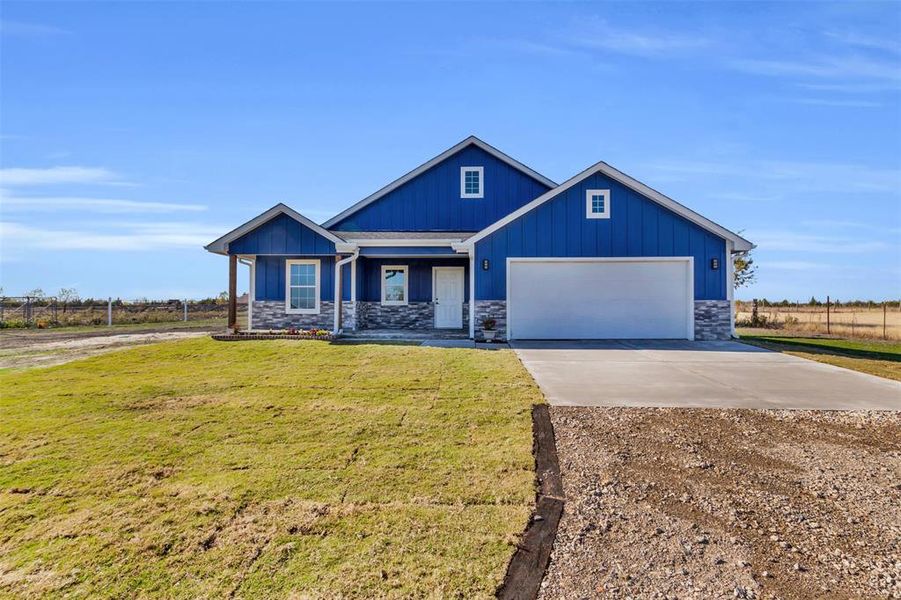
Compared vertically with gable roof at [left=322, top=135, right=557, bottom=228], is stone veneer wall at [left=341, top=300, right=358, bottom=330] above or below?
below

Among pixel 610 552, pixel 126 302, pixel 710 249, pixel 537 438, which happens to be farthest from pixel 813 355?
pixel 126 302

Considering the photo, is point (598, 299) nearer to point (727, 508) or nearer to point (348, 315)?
point (348, 315)

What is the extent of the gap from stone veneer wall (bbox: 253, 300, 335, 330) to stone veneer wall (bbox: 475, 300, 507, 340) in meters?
4.80

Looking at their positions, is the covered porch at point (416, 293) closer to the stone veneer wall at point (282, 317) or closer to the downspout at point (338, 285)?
the stone veneer wall at point (282, 317)

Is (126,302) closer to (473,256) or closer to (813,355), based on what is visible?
(473,256)

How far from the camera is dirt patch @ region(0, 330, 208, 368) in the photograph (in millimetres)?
10420

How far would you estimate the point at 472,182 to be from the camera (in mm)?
18062

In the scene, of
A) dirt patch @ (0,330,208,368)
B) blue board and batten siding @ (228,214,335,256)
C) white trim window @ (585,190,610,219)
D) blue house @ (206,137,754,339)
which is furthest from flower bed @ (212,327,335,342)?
white trim window @ (585,190,610,219)

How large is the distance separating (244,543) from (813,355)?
1302 cm

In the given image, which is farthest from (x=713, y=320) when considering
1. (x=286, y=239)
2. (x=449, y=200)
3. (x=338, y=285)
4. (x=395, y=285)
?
(x=286, y=239)

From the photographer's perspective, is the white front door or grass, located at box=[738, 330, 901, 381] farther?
the white front door

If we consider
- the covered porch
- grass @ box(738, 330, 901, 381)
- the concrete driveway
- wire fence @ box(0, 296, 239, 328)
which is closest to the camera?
the concrete driveway

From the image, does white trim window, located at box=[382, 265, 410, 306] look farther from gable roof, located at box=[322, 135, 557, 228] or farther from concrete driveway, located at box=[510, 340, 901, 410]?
concrete driveway, located at box=[510, 340, 901, 410]

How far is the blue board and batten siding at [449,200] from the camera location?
17.9 metres
